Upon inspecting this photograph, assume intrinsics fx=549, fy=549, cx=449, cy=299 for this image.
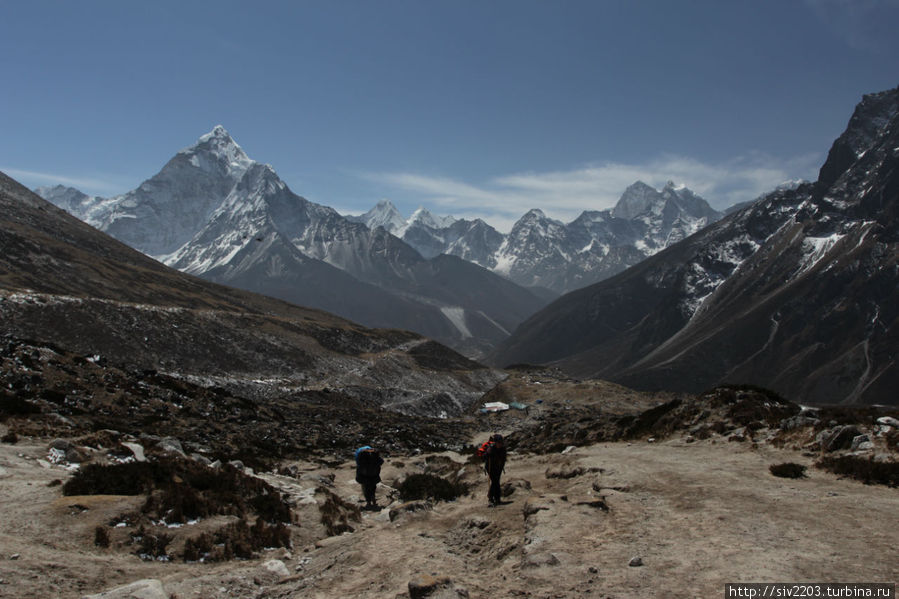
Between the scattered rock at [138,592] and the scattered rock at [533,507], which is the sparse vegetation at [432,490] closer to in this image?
the scattered rock at [533,507]

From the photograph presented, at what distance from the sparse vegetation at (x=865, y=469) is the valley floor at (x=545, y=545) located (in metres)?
0.42

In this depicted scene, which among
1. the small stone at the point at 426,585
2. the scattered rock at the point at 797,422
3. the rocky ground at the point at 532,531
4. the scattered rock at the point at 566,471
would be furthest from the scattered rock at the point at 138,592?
→ the scattered rock at the point at 797,422

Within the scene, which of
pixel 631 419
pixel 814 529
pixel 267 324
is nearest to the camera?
pixel 814 529

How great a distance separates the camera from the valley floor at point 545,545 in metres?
10.4

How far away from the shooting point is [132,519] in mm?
14406

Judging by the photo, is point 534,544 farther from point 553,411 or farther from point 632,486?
point 553,411

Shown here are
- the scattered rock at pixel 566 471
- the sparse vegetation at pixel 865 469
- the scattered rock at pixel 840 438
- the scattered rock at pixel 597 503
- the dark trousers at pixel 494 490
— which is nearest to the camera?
the scattered rock at pixel 597 503

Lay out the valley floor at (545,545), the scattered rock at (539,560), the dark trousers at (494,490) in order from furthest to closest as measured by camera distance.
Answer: the dark trousers at (494,490) < the scattered rock at (539,560) < the valley floor at (545,545)

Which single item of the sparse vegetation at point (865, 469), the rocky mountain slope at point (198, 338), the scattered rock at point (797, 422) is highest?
the scattered rock at point (797, 422)

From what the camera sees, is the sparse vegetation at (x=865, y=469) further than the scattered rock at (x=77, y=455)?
No

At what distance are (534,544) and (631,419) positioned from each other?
2657 centimetres

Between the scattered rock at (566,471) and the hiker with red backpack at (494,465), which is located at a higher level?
the hiker with red backpack at (494,465)

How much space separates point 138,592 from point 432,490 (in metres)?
13.4

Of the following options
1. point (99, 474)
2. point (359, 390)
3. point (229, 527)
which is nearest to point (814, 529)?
point (229, 527)
